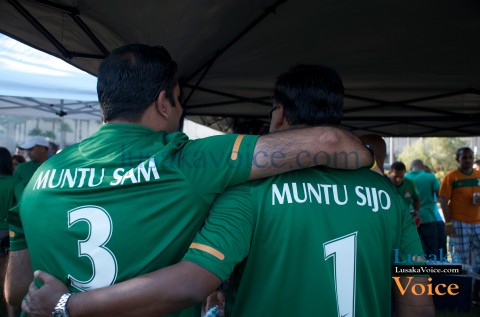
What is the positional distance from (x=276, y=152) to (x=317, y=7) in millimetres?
1952

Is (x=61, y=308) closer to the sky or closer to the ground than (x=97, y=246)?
closer to the ground

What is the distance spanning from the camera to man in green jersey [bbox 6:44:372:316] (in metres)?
1.14

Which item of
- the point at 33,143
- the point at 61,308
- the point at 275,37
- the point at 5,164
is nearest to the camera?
the point at 61,308

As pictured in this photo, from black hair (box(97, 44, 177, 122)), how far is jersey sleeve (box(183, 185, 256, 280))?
1.22 feet

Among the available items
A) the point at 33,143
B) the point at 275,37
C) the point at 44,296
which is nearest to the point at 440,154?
the point at 33,143

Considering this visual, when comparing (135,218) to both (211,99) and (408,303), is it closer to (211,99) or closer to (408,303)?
(408,303)

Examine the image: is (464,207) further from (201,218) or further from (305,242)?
(201,218)

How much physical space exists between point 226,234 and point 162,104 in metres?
0.45

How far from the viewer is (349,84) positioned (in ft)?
14.3

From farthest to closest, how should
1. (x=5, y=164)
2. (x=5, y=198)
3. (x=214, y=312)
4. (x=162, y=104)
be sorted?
(x=5, y=164)
(x=5, y=198)
(x=214, y=312)
(x=162, y=104)

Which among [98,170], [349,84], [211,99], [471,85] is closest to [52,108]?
[211,99]

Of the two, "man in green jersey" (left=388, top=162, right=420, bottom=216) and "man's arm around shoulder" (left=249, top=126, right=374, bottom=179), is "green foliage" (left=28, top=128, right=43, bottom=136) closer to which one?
"man in green jersey" (left=388, top=162, right=420, bottom=216)

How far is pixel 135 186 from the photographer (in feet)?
3.74

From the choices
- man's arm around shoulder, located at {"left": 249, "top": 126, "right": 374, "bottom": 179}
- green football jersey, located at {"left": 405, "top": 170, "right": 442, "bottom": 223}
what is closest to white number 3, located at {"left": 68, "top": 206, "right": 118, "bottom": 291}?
man's arm around shoulder, located at {"left": 249, "top": 126, "right": 374, "bottom": 179}
